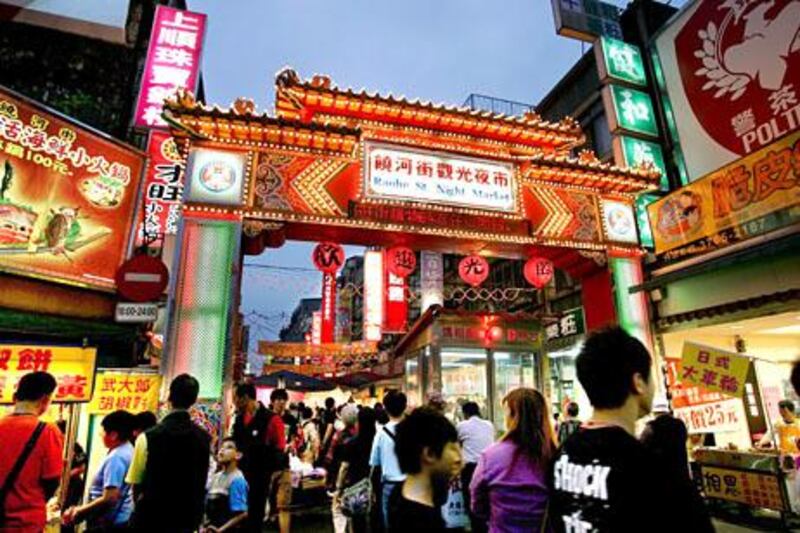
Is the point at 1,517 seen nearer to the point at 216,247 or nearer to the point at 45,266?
the point at 216,247

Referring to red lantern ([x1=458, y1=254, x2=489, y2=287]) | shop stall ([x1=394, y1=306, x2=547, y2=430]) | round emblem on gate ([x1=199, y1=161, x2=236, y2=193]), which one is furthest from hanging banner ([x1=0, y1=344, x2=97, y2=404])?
shop stall ([x1=394, y1=306, x2=547, y2=430])

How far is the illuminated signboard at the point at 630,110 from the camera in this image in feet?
40.4

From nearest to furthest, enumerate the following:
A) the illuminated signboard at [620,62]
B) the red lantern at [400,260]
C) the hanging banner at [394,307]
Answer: the red lantern at [400,260] < the illuminated signboard at [620,62] < the hanging banner at [394,307]

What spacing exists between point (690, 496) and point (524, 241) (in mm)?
8187

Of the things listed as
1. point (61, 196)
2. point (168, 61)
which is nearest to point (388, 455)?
point (61, 196)

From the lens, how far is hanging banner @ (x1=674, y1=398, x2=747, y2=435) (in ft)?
26.9

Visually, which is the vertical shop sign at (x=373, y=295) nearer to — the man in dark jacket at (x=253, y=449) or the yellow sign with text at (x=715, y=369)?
the yellow sign with text at (x=715, y=369)

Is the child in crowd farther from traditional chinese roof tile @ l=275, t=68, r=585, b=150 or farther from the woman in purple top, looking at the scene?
traditional chinese roof tile @ l=275, t=68, r=585, b=150

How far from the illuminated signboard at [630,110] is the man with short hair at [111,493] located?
12.8 meters

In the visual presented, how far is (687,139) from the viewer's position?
11750 millimetres

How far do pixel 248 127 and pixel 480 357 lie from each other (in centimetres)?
802

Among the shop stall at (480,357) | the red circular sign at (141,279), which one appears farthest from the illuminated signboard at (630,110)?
the red circular sign at (141,279)

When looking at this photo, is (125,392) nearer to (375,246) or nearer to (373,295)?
(375,246)

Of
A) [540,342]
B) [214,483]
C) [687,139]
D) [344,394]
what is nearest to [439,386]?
[540,342]
